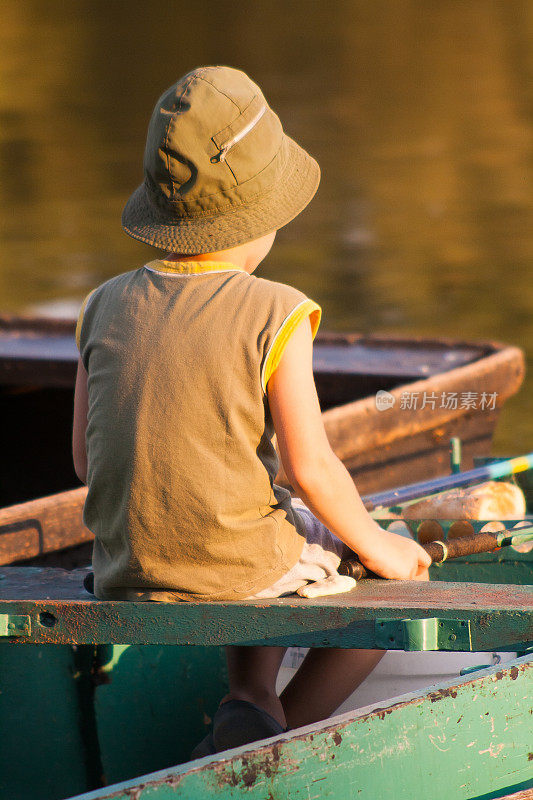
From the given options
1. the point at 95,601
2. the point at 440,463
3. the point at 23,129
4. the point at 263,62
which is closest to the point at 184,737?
the point at 95,601

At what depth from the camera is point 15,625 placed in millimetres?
1991

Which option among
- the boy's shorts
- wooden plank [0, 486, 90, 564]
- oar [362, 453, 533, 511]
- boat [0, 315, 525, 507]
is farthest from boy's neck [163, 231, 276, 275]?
boat [0, 315, 525, 507]

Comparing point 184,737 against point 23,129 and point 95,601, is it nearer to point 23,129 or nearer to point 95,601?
point 95,601

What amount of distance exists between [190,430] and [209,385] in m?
0.07

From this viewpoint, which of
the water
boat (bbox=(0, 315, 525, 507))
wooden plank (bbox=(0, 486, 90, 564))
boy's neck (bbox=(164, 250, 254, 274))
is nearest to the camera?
boy's neck (bbox=(164, 250, 254, 274))

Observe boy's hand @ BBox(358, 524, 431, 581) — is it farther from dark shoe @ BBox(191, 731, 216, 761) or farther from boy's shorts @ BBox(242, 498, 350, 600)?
dark shoe @ BBox(191, 731, 216, 761)

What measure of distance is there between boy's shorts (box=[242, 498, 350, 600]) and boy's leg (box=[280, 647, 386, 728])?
198 millimetres

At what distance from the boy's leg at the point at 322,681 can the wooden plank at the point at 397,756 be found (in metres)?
0.31

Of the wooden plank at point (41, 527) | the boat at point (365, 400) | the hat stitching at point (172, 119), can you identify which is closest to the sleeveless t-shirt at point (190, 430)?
the hat stitching at point (172, 119)

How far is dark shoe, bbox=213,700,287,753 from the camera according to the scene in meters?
2.05

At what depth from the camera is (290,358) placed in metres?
1.84

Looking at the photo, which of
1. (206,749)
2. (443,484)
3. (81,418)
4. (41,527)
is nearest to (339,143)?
(41,527)

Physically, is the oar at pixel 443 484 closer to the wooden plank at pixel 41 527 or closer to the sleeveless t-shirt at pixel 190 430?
the wooden plank at pixel 41 527

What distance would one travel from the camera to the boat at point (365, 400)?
13.8ft
